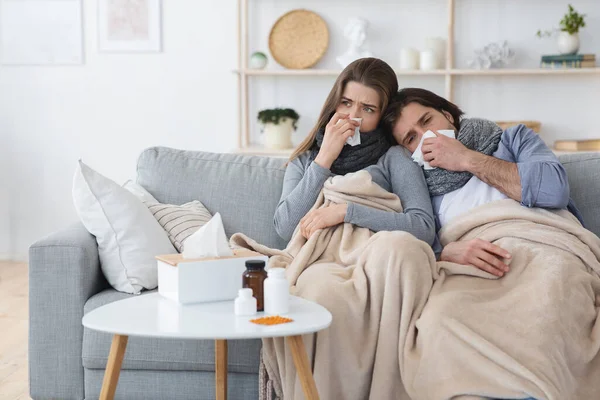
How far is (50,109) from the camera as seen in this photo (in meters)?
4.83

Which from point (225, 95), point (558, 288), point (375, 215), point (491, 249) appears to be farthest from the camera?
point (225, 95)

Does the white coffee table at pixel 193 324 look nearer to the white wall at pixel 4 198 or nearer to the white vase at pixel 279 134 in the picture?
the white vase at pixel 279 134

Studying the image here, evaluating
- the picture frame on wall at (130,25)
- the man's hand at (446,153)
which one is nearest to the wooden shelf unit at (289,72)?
the picture frame on wall at (130,25)

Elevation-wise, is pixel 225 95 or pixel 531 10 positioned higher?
pixel 531 10

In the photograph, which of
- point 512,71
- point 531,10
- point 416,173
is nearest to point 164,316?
point 416,173

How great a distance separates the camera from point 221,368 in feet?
6.93

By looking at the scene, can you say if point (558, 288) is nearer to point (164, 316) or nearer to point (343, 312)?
point (343, 312)

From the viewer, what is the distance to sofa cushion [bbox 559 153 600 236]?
2555 millimetres

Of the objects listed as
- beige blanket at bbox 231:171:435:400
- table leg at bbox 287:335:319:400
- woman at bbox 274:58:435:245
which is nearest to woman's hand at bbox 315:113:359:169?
woman at bbox 274:58:435:245

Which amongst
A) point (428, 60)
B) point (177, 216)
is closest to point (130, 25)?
point (428, 60)

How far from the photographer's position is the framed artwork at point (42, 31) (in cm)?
474

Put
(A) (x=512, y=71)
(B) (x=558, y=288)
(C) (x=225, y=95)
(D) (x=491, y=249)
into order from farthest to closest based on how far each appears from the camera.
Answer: (C) (x=225, y=95) → (A) (x=512, y=71) → (D) (x=491, y=249) → (B) (x=558, y=288)

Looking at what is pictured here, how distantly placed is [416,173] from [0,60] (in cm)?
327

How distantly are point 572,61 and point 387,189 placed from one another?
223 cm
